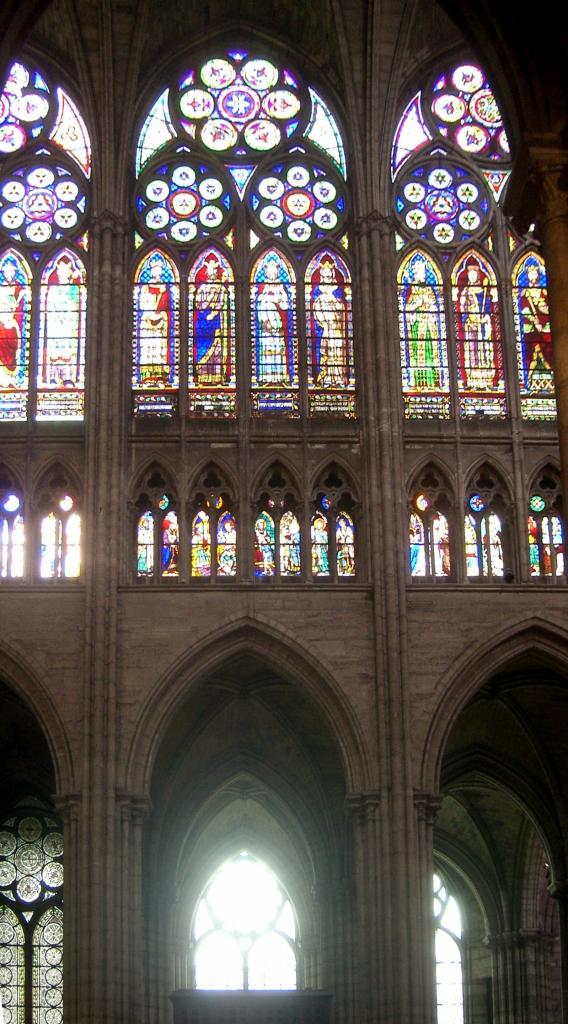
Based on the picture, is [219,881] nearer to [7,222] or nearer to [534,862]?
[534,862]

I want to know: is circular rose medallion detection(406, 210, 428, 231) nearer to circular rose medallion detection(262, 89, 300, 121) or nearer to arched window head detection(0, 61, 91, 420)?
circular rose medallion detection(262, 89, 300, 121)

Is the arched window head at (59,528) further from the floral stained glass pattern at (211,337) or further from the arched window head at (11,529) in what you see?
the floral stained glass pattern at (211,337)

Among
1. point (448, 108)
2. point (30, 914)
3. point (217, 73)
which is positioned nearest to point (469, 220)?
point (448, 108)

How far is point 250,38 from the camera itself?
2800 centimetres

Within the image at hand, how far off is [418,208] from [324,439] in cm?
389

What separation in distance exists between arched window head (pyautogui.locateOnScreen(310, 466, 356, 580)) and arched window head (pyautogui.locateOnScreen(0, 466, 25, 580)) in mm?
3714

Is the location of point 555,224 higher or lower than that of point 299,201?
lower

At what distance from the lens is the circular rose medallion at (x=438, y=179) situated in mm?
27422

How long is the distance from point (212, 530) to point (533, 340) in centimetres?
515

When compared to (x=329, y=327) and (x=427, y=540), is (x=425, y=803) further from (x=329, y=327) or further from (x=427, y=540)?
(x=329, y=327)

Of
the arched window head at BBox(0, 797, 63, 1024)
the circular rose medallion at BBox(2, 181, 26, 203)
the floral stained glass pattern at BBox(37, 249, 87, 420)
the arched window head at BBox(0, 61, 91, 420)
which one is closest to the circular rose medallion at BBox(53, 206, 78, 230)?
the arched window head at BBox(0, 61, 91, 420)

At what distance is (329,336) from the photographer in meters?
26.5

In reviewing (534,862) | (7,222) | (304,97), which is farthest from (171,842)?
(304,97)

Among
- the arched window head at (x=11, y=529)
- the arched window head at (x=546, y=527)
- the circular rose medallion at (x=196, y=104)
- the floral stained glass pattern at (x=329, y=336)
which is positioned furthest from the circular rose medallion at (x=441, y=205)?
the arched window head at (x=11, y=529)
